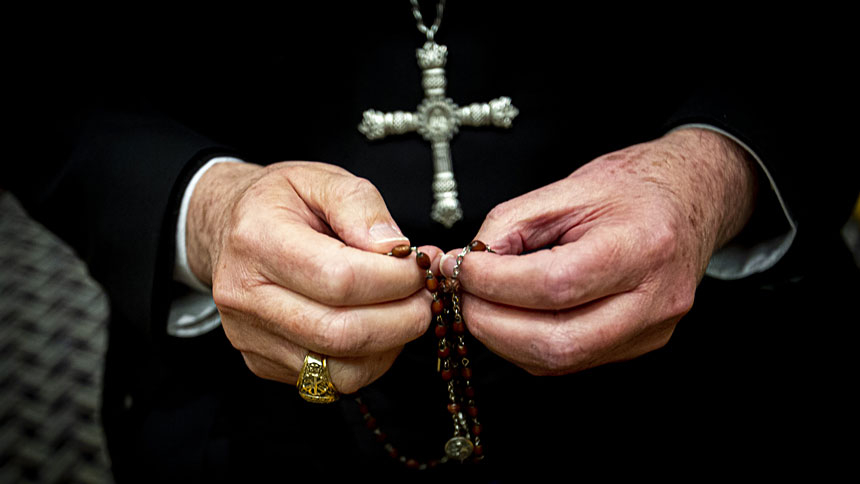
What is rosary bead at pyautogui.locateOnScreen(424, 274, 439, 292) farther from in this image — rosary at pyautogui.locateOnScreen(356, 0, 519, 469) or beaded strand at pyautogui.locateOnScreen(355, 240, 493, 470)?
rosary at pyautogui.locateOnScreen(356, 0, 519, 469)

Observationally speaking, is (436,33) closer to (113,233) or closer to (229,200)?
(229,200)

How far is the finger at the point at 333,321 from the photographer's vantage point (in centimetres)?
76

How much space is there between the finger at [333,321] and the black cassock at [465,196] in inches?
15.4

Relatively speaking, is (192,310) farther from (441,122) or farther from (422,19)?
(422,19)

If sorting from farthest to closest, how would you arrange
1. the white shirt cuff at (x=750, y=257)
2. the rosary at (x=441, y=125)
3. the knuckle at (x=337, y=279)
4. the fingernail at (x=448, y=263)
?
1. the white shirt cuff at (x=750, y=257)
2. the rosary at (x=441, y=125)
3. the fingernail at (x=448, y=263)
4. the knuckle at (x=337, y=279)

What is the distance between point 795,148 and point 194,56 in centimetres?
142

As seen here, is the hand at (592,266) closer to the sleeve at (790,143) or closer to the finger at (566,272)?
the finger at (566,272)

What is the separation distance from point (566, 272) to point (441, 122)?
0.51 m

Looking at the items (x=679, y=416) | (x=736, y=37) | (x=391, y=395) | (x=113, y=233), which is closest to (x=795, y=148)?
(x=736, y=37)

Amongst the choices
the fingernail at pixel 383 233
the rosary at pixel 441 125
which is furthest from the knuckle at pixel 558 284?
the rosary at pixel 441 125

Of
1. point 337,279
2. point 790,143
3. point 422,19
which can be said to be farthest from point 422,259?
point 790,143

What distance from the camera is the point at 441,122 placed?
1.09 metres

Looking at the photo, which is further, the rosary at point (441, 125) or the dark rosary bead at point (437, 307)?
the rosary at point (441, 125)

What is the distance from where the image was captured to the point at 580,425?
4.11 ft
